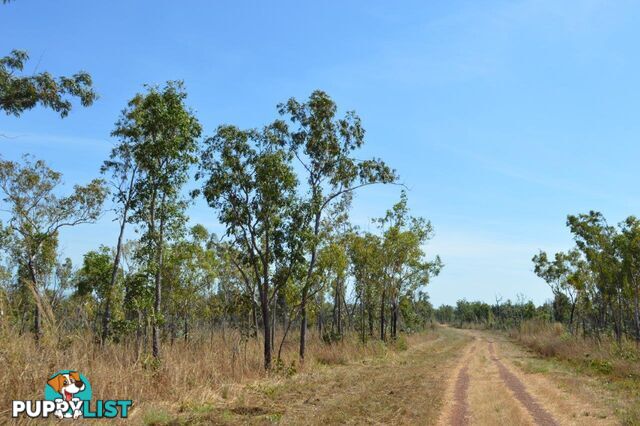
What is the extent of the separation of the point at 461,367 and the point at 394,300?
13.0 meters

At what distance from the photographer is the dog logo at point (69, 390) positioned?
7348 mm

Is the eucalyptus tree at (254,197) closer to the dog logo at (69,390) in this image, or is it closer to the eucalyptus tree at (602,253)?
the dog logo at (69,390)

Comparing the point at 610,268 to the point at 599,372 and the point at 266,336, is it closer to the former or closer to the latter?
the point at 599,372

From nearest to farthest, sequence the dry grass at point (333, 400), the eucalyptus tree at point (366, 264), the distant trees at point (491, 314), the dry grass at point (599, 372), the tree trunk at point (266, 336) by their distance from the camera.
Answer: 1. the dry grass at point (333, 400)
2. the dry grass at point (599, 372)
3. the tree trunk at point (266, 336)
4. the eucalyptus tree at point (366, 264)
5. the distant trees at point (491, 314)

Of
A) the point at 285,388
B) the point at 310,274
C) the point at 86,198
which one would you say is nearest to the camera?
the point at 285,388

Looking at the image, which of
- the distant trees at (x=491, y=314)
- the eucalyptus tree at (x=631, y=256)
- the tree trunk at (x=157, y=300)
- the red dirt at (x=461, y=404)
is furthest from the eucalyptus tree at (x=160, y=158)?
the distant trees at (x=491, y=314)

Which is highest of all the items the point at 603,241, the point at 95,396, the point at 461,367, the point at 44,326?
the point at 603,241

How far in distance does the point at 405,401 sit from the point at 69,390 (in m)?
7.48

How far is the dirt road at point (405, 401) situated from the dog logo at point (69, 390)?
179cm

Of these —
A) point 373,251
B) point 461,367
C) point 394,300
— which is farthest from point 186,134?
point 394,300

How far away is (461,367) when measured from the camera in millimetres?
21875

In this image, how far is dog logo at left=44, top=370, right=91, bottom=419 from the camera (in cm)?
735

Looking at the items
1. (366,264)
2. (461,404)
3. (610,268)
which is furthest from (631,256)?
(461,404)

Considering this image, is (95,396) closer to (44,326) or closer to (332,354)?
(44,326)
